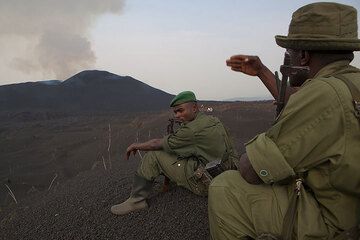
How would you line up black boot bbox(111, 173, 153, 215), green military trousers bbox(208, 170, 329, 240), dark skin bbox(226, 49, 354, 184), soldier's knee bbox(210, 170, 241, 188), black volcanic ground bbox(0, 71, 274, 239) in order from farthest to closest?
1. black boot bbox(111, 173, 153, 215)
2. black volcanic ground bbox(0, 71, 274, 239)
3. soldier's knee bbox(210, 170, 241, 188)
4. dark skin bbox(226, 49, 354, 184)
5. green military trousers bbox(208, 170, 329, 240)

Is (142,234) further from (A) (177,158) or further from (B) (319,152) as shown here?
(B) (319,152)

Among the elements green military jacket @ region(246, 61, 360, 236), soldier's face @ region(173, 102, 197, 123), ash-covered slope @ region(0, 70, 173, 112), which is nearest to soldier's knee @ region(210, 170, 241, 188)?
green military jacket @ region(246, 61, 360, 236)

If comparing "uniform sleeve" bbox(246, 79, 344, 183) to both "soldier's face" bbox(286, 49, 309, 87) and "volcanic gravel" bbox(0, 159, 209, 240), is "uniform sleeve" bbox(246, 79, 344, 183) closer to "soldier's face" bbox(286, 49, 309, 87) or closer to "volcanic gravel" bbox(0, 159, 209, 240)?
"soldier's face" bbox(286, 49, 309, 87)

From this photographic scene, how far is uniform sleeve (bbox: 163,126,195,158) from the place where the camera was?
163 inches

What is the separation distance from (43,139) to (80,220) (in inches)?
→ 789

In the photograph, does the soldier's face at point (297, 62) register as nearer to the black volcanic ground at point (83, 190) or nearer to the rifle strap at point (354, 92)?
the rifle strap at point (354, 92)

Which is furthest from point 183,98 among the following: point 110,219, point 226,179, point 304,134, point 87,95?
point 87,95

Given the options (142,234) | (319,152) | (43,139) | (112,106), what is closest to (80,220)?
(142,234)

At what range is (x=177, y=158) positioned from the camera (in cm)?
430

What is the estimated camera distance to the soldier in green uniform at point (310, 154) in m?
2.00

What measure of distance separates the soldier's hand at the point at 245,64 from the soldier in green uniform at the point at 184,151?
55.1 inches

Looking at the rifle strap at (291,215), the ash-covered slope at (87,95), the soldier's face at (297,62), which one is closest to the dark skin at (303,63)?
the soldier's face at (297,62)

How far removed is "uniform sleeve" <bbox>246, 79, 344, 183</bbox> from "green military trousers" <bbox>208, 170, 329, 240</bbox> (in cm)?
18

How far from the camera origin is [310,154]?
2.04m
